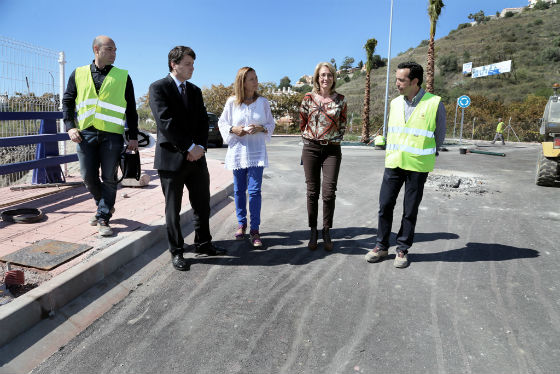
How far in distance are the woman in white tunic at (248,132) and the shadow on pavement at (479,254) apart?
6.02ft

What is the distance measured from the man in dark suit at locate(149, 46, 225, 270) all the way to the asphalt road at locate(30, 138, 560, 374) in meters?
0.62

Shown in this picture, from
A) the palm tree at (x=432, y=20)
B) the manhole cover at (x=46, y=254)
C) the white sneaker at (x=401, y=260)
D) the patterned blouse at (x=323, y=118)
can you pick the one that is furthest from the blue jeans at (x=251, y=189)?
the palm tree at (x=432, y=20)

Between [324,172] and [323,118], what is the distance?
598mm

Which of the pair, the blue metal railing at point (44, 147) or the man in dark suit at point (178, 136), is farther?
the blue metal railing at point (44, 147)

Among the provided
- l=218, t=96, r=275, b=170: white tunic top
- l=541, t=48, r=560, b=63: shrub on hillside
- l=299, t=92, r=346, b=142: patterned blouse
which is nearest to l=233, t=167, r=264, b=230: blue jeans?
l=218, t=96, r=275, b=170: white tunic top

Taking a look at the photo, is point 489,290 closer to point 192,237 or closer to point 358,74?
point 192,237

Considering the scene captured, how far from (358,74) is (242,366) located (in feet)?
334

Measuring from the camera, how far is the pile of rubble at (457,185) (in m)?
7.92

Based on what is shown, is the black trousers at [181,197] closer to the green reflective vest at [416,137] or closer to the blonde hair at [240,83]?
the blonde hair at [240,83]

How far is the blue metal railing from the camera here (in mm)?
5863

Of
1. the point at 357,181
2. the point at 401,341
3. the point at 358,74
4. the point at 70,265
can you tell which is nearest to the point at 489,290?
the point at 401,341

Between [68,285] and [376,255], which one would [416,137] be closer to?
[376,255]

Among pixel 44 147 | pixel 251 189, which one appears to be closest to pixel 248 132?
pixel 251 189

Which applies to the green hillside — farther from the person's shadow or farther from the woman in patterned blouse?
the woman in patterned blouse
